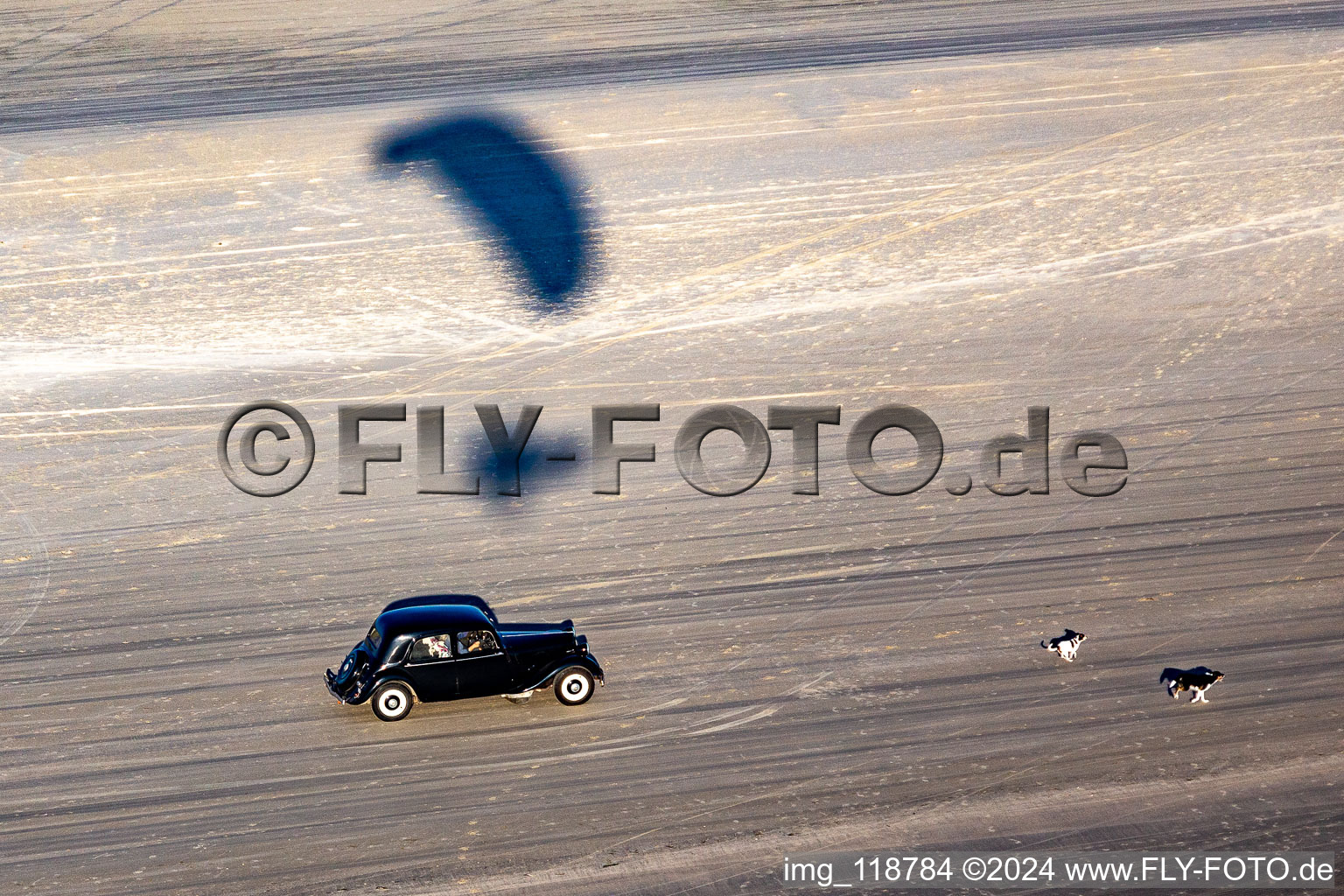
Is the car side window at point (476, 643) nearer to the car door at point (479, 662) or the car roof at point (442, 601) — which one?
the car door at point (479, 662)

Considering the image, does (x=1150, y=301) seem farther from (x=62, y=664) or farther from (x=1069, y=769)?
(x=62, y=664)

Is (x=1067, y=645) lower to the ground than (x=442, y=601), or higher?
lower

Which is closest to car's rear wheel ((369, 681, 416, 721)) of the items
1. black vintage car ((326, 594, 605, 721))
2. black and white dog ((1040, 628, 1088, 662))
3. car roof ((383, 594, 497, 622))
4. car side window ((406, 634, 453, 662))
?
black vintage car ((326, 594, 605, 721))

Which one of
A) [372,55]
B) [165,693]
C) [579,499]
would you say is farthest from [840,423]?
[372,55]

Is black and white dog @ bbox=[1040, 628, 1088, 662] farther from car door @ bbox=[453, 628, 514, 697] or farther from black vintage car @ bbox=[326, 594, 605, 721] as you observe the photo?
car door @ bbox=[453, 628, 514, 697]

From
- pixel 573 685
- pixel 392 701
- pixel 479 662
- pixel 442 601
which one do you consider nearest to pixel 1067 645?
pixel 573 685

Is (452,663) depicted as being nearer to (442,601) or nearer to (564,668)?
(442,601)

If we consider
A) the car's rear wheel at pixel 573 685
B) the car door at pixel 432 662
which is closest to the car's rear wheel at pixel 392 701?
the car door at pixel 432 662
